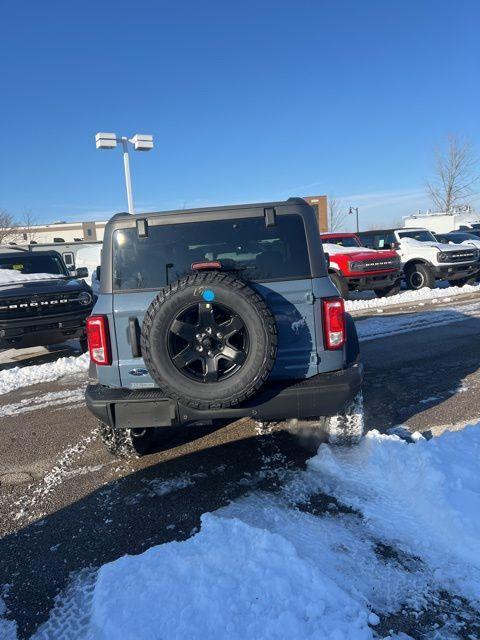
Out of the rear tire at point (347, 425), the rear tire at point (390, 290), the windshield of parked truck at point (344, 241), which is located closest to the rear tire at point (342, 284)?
the rear tire at point (390, 290)

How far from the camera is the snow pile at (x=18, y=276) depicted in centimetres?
827

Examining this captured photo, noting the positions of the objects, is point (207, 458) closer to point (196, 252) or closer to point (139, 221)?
point (196, 252)

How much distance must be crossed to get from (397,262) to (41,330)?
30.8 ft

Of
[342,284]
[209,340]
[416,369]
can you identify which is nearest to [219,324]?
[209,340]

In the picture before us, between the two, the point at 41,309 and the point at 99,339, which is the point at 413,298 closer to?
the point at 41,309

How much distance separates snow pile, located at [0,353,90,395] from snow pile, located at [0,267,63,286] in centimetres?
184

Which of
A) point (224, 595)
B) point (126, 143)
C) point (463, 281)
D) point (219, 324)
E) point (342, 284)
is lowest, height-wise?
point (224, 595)

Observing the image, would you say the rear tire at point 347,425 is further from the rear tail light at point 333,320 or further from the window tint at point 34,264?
the window tint at point 34,264

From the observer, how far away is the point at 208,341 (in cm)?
304

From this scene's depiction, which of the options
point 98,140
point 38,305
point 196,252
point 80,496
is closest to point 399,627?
point 80,496

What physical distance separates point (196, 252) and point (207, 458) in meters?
1.68

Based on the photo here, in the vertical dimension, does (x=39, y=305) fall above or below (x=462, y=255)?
below

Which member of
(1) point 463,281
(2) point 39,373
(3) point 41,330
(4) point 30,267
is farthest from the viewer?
(1) point 463,281

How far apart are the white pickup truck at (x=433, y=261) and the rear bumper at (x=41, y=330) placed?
31.9 feet
